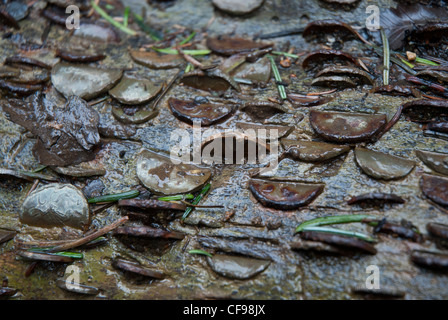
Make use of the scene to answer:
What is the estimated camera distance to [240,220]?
3160 mm

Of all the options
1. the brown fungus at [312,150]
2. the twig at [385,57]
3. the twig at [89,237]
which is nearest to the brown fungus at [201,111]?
the brown fungus at [312,150]

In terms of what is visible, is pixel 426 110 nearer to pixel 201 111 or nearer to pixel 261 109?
pixel 261 109

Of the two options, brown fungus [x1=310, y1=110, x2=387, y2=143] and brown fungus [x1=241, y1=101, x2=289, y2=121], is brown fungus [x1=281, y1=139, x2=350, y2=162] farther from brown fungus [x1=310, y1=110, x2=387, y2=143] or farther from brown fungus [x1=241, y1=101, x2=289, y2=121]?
brown fungus [x1=241, y1=101, x2=289, y2=121]

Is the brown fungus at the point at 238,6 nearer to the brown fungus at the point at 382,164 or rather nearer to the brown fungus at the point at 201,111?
the brown fungus at the point at 201,111

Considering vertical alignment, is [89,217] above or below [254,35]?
below

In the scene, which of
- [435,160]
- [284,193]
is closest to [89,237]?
[284,193]

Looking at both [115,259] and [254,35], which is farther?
[254,35]

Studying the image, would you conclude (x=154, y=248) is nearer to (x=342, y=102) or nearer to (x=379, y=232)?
(x=379, y=232)

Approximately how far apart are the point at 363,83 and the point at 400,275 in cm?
207

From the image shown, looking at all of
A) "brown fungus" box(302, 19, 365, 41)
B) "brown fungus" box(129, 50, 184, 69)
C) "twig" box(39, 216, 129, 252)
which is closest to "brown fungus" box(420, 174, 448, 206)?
"brown fungus" box(302, 19, 365, 41)

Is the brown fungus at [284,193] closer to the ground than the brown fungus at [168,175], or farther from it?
closer to the ground

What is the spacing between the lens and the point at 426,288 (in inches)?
103

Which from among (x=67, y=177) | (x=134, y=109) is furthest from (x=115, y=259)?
(x=134, y=109)

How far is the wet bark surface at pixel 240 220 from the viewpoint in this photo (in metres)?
2.79
